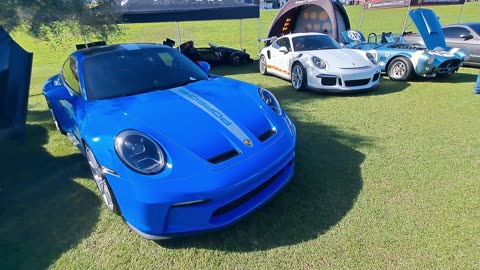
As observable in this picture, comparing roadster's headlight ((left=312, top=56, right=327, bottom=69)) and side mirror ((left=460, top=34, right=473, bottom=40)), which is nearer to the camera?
roadster's headlight ((left=312, top=56, right=327, bottom=69))

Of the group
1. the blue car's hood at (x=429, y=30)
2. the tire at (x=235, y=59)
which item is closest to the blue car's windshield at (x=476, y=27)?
the blue car's hood at (x=429, y=30)

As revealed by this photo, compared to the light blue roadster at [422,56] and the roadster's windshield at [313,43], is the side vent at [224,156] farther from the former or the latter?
the light blue roadster at [422,56]

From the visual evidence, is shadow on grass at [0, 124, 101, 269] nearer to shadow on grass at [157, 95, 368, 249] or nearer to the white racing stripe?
shadow on grass at [157, 95, 368, 249]

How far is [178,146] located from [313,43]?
582 cm

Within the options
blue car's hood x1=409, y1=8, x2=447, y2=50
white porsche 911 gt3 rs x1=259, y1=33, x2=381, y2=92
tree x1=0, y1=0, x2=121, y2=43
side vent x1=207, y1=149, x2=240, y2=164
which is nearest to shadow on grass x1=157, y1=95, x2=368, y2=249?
side vent x1=207, y1=149, x2=240, y2=164

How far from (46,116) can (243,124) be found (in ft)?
16.7

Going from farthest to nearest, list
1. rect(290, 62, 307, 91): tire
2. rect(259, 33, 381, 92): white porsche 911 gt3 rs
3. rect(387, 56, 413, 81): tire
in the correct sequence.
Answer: rect(387, 56, 413, 81): tire < rect(290, 62, 307, 91): tire < rect(259, 33, 381, 92): white porsche 911 gt3 rs

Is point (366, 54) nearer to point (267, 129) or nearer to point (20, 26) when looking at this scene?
point (267, 129)

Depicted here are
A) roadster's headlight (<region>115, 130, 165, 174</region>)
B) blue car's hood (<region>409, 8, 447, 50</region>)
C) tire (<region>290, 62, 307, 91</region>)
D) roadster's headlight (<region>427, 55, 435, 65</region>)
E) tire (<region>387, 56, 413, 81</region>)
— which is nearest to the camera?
roadster's headlight (<region>115, 130, 165, 174</region>)

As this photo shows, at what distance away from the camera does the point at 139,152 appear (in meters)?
2.13

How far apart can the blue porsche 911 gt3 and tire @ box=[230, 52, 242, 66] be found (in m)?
8.20

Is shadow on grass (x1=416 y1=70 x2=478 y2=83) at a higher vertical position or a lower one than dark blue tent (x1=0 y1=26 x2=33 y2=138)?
lower

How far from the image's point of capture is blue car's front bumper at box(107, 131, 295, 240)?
194 cm

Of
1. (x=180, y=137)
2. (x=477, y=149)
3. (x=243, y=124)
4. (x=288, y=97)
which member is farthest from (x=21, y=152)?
(x=477, y=149)
